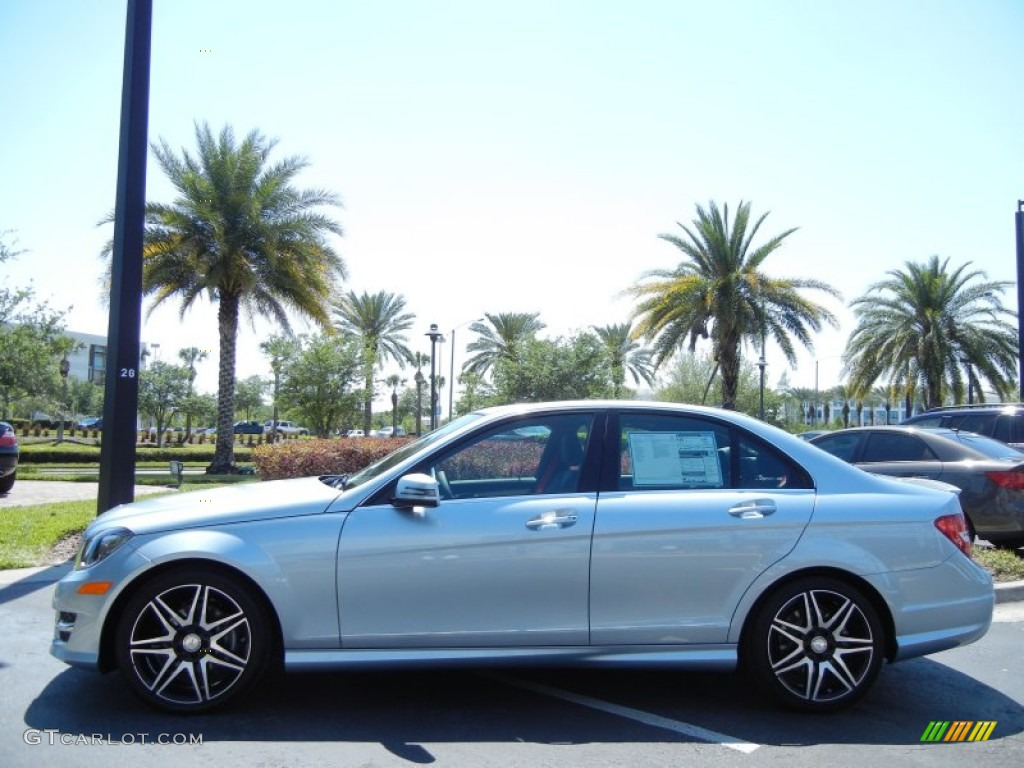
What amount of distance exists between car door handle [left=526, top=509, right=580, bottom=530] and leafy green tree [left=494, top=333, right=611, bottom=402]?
76.0ft

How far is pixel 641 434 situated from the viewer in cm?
464

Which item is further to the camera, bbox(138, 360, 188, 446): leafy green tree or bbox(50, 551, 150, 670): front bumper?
bbox(138, 360, 188, 446): leafy green tree

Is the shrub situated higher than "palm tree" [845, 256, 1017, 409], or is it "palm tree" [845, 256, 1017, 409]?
"palm tree" [845, 256, 1017, 409]

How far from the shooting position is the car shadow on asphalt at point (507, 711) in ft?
13.1

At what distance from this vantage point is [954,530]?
14.7ft

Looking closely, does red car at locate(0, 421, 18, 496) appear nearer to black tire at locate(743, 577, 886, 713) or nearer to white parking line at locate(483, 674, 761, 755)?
white parking line at locate(483, 674, 761, 755)

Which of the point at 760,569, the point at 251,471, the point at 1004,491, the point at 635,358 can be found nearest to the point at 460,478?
the point at 760,569

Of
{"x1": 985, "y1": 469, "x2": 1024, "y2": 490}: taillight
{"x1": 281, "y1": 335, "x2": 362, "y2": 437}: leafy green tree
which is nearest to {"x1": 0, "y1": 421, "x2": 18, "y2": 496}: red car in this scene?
{"x1": 985, "y1": 469, "x2": 1024, "y2": 490}: taillight

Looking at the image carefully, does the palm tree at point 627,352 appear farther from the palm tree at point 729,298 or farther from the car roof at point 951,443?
the car roof at point 951,443

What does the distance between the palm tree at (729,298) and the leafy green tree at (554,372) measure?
3228mm

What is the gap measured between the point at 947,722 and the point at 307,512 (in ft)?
11.3

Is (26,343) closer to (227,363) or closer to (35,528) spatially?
(227,363)
